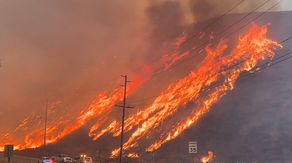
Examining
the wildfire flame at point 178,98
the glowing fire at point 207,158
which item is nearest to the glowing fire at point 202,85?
the wildfire flame at point 178,98

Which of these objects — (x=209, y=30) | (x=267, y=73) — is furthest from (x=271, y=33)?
(x=209, y=30)

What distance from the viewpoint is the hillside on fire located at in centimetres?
7038

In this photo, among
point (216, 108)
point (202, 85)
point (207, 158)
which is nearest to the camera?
point (207, 158)

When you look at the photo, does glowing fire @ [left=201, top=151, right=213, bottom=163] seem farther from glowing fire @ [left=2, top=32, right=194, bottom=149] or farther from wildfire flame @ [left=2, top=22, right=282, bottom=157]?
glowing fire @ [left=2, top=32, right=194, bottom=149]

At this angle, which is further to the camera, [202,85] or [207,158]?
[202,85]


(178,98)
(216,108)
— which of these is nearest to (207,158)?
(216,108)

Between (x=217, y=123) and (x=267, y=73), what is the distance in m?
22.0

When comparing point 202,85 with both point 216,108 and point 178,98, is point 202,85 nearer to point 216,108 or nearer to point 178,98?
point 178,98

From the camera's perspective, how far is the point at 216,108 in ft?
262

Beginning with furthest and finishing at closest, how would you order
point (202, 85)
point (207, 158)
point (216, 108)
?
1. point (202, 85)
2. point (216, 108)
3. point (207, 158)

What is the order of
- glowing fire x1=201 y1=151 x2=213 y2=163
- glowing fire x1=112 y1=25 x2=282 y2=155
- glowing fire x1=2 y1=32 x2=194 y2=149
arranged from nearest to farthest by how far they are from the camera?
1. glowing fire x1=201 y1=151 x2=213 y2=163
2. glowing fire x1=112 y1=25 x2=282 y2=155
3. glowing fire x1=2 y1=32 x2=194 y2=149

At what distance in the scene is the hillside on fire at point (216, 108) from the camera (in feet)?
231

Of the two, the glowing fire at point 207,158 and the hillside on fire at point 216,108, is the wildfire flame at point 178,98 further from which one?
the glowing fire at point 207,158

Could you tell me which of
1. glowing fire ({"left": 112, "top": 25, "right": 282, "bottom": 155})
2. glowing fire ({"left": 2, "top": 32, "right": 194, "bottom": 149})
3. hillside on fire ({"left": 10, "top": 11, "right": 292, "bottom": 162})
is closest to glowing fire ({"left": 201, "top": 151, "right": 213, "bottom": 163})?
hillside on fire ({"left": 10, "top": 11, "right": 292, "bottom": 162})
